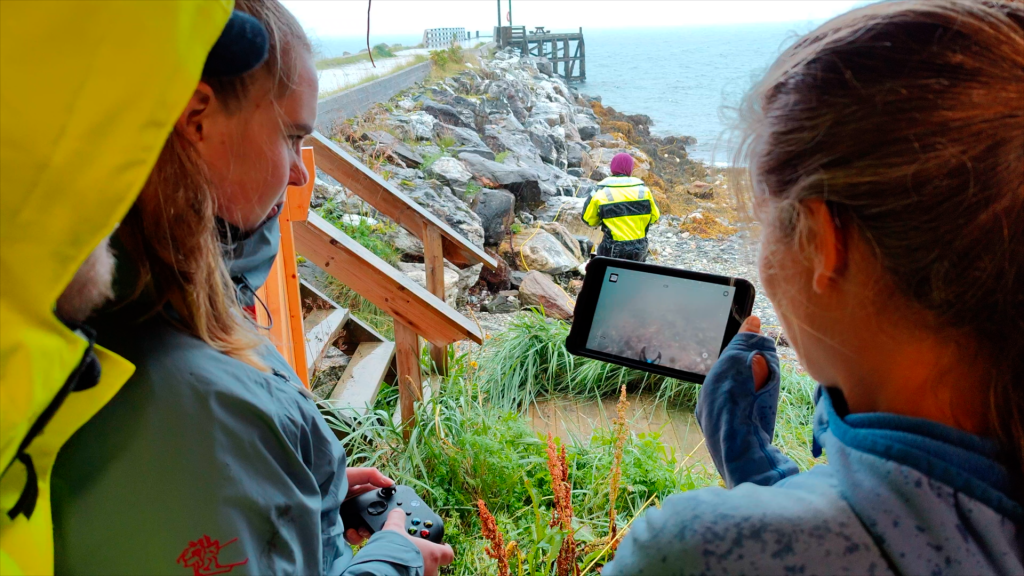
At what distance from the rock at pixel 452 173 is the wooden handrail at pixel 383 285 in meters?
3.38

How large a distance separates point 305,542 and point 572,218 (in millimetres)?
5457

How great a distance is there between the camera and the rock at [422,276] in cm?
374

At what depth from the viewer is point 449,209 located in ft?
15.2

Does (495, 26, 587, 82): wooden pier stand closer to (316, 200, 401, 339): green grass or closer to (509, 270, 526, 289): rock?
(509, 270, 526, 289): rock

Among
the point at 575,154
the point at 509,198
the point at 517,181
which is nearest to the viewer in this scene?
the point at 509,198

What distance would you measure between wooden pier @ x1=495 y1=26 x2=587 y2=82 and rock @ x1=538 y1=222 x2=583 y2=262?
21.0 meters

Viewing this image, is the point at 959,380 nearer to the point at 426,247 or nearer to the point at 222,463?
the point at 222,463

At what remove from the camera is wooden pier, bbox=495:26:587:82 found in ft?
85.7

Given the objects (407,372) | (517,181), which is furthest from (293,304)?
(517,181)

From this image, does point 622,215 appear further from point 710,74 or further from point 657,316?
point 657,316

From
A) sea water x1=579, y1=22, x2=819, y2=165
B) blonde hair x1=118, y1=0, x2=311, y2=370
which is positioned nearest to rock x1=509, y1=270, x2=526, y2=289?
sea water x1=579, y1=22, x2=819, y2=165

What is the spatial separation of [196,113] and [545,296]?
11.6 feet

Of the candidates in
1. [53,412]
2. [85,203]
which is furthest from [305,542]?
[85,203]

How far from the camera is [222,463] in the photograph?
2.02ft
